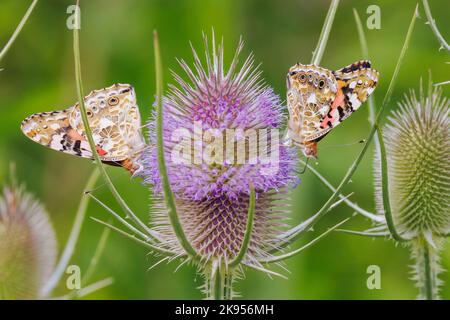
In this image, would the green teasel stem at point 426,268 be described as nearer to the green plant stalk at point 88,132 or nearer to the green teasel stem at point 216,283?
the green teasel stem at point 216,283

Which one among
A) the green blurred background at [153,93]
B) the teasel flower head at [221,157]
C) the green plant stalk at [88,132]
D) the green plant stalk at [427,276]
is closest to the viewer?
the green plant stalk at [88,132]

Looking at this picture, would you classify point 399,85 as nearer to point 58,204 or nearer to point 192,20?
point 192,20

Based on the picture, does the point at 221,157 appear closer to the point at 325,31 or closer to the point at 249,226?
the point at 249,226

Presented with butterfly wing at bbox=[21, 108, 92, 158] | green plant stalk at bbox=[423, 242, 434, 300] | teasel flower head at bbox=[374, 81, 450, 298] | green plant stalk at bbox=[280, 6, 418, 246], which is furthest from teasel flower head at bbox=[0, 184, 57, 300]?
green plant stalk at bbox=[423, 242, 434, 300]

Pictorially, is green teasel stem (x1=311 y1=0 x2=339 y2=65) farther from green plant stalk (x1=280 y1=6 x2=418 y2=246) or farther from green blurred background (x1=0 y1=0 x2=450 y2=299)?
green blurred background (x1=0 y1=0 x2=450 y2=299)

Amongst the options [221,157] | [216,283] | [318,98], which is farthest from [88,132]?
[318,98]

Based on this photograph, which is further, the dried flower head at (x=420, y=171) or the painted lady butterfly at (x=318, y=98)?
the dried flower head at (x=420, y=171)

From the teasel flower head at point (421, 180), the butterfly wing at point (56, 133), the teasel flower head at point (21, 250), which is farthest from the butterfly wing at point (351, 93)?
the teasel flower head at point (21, 250)
